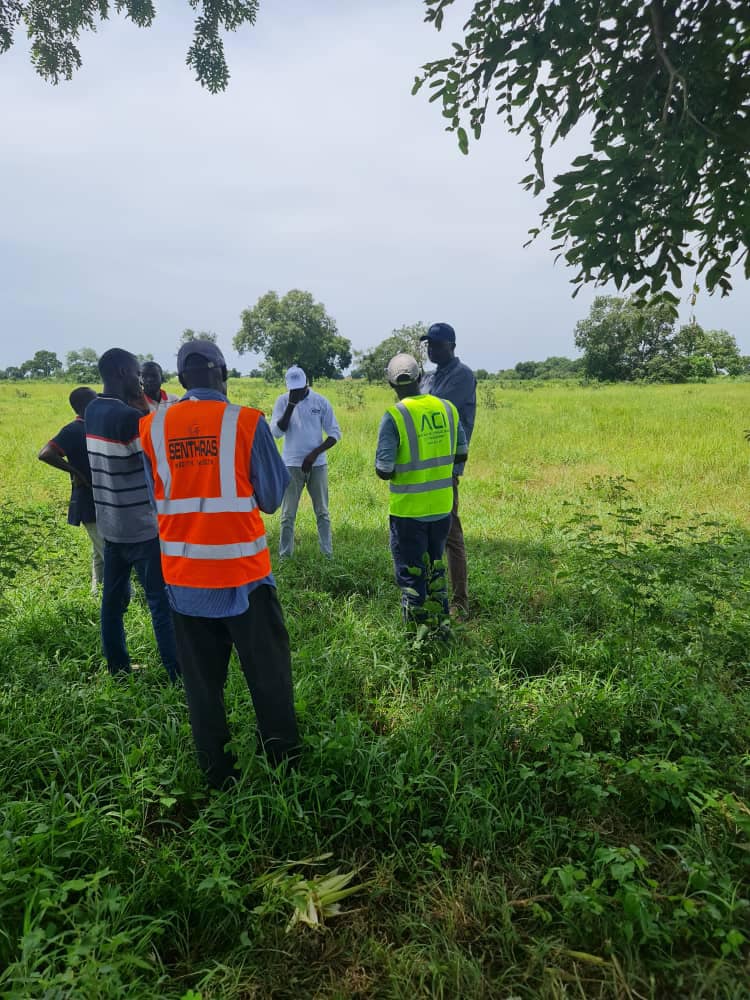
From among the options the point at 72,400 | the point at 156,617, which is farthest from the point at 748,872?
the point at 72,400

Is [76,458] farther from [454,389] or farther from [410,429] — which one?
[454,389]

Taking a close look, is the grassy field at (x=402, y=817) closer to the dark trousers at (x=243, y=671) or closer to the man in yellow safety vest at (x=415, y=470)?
the dark trousers at (x=243, y=671)

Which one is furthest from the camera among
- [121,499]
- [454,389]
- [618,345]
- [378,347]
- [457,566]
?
[378,347]

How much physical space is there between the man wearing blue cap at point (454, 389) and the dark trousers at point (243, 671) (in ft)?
6.49

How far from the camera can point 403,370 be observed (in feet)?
11.2

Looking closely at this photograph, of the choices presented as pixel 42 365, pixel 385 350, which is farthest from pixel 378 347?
pixel 42 365

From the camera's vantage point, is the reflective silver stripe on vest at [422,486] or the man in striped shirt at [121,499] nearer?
the man in striped shirt at [121,499]

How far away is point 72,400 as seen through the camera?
409 cm

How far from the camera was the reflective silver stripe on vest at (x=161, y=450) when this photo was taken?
2.19 meters

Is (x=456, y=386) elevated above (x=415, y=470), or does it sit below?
above

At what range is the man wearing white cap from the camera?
17.6ft

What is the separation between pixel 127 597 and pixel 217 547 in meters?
1.49

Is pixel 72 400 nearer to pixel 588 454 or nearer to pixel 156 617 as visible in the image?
pixel 156 617

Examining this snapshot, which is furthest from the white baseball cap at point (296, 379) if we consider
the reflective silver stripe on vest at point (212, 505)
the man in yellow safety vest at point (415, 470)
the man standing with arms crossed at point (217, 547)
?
the reflective silver stripe on vest at point (212, 505)
